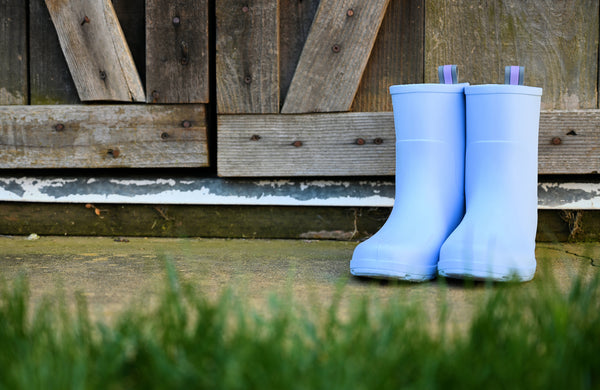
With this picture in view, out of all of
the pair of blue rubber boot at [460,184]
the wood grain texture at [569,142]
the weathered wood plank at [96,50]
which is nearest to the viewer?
the pair of blue rubber boot at [460,184]

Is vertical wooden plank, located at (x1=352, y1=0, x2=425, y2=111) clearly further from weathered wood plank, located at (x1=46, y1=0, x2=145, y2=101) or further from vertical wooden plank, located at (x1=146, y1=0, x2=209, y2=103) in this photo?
weathered wood plank, located at (x1=46, y1=0, x2=145, y2=101)

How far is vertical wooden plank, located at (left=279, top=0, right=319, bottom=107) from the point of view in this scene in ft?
7.29

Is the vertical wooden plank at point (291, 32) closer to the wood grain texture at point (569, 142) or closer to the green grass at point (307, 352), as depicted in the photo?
the wood grain texture at point (569, 142)

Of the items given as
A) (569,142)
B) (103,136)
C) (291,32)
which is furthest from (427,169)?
(103,136)

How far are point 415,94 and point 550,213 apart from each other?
828 millimetres

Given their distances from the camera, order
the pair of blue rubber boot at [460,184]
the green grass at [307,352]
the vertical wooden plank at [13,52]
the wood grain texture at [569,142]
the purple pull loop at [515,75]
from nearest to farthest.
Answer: the green grass at [307,352] → the pair of blue rubber boot at [460,184] → the purple pull loop at [515,75] → the wood grain texture at [569,142] → the vertical wooden plank at [13,52]

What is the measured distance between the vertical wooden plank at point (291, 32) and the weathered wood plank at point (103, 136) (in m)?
0.30

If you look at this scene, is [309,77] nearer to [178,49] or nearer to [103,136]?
[178,49]

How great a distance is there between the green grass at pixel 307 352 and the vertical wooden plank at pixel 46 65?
1.47 meters

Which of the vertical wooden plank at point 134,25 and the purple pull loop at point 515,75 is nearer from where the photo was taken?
the purple pull loop at point 515,75

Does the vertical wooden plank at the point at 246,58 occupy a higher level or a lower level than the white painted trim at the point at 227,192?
higher

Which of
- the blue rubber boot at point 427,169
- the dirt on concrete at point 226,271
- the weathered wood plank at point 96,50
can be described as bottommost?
the dirt on concrete at point 226,271

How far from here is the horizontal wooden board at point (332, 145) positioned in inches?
83.5

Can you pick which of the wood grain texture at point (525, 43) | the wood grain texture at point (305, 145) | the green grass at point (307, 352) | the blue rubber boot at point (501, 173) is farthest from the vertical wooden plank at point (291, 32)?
the green grass at point (307, 352)
